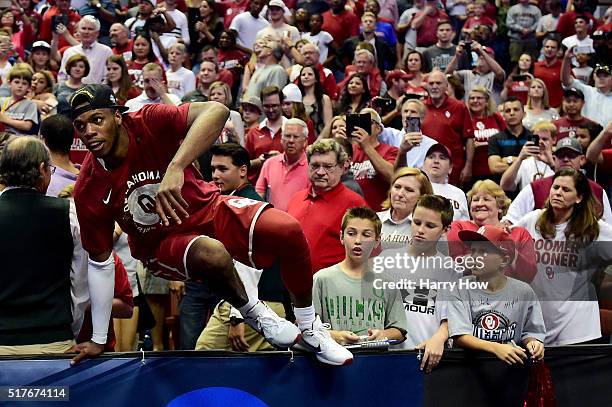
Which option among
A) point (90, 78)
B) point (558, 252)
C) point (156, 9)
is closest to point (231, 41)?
point (156, 9)

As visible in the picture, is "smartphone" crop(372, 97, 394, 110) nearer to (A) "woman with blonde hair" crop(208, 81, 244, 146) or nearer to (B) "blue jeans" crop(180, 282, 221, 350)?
(A) "woman with blonde hair" crop(208, 81, 244, 146)

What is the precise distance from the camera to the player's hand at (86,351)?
16.2 feet

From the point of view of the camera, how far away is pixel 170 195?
4.65 meters

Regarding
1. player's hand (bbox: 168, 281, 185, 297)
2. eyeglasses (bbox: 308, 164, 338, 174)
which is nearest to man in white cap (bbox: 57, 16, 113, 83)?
player's hand (bbox: 168, 281, 185, 297)

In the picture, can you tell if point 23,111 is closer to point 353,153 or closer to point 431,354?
point 353,153

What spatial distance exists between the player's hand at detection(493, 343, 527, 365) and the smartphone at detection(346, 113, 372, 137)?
4.25 m

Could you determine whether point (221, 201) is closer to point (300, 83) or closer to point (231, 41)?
point (300, 83)

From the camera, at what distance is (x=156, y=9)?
15.7 metres

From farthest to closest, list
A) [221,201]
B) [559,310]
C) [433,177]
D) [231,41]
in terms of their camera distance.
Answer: [231,41], [433,177], [559,310], [221,201]

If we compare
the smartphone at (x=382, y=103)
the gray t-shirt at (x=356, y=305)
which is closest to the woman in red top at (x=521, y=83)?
the smartphone at (x=382, y=103)

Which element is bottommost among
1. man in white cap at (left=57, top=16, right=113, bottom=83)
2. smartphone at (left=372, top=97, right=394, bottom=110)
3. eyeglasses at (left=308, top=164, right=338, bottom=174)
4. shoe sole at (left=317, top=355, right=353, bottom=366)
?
shoe sole at (left=317, top=355, right=353, bottom=366)

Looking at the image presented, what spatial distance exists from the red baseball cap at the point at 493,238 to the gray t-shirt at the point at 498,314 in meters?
0.44

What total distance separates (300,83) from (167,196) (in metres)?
7.40

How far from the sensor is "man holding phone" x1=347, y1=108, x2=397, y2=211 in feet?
29.7
